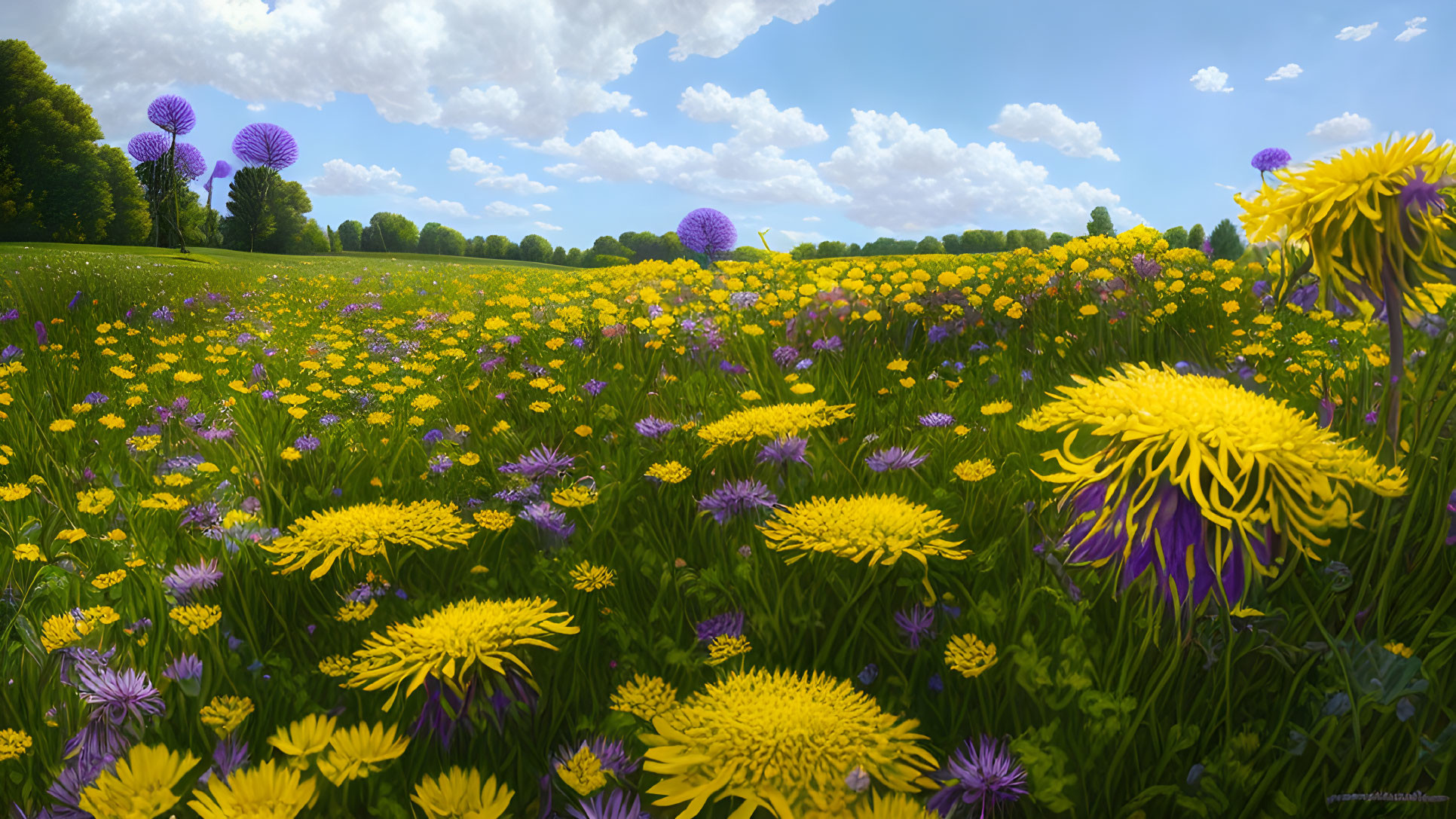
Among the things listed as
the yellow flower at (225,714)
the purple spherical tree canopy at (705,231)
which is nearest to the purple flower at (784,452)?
the yellow flower at (225,714)

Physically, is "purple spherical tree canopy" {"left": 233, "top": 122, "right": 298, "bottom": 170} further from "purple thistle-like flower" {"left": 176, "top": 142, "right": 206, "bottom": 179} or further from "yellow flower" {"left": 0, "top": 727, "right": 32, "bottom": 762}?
"yellow flower" {"left": 0, "top": 727, "right": 32, "bottom": 762}

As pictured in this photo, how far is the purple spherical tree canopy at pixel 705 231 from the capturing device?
393 inches

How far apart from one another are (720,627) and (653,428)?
1195mm

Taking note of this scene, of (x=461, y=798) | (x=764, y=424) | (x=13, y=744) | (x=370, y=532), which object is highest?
(x=764, y=424)

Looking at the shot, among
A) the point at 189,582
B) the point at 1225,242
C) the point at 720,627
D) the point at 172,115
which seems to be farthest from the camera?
the point at 172,115

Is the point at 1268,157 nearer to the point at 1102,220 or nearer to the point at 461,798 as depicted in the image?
the point at 461,798

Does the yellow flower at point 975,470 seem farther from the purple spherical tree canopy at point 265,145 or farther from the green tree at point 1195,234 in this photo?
the purple spherical tree canopy at point 265,145

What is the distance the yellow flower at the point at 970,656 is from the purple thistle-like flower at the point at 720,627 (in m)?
0.40

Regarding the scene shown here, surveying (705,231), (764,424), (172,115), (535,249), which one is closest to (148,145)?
(172,115)

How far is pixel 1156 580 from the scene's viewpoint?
1300 mm

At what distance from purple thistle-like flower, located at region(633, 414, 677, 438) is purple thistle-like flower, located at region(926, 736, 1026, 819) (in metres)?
1.64

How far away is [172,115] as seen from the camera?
22.8m

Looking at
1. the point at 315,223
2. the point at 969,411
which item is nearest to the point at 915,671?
the point at 969,411

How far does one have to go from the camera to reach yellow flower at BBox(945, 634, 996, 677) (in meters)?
1.30
